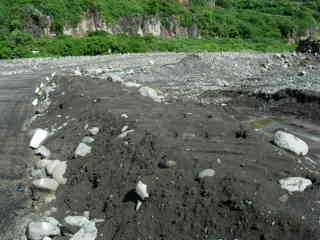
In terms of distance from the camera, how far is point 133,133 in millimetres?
10711

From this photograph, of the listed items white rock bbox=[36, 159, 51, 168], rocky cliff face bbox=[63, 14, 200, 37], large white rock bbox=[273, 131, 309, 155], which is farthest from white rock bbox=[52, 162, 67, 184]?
rocky cliff face bbox=[63, 14, 200, 37]

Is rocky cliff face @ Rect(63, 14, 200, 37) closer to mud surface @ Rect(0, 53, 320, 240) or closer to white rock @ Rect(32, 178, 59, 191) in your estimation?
mud surface @ Rect(0, 53, 320, 240)

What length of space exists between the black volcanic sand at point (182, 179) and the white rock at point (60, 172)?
Answer: 158 millimetres

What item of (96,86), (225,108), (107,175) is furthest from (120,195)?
(96,86)

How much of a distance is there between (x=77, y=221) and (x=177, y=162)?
1.87 metres

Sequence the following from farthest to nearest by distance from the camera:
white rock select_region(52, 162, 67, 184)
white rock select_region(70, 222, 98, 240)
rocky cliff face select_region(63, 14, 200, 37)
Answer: rocky cliff face select_region(63, 14, 200, 37) < white rock select_region(52, 162, 67, 184) < white rock select_region(70, 222, 98, 240)

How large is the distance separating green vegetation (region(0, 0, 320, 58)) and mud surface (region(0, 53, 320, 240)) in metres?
27.2

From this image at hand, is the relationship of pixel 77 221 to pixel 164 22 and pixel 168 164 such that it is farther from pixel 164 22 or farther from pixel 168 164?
pixel 164 22

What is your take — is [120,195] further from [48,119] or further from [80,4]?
[80,4]

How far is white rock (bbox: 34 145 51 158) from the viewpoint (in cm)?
1188

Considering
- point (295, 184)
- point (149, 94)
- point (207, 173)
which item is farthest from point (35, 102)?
point (295, 184)

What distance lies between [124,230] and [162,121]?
3818 mm

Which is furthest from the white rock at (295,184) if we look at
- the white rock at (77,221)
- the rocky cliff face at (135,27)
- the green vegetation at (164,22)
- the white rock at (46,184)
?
the rocky cliff face at (135,27)

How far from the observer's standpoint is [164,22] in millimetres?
70438
